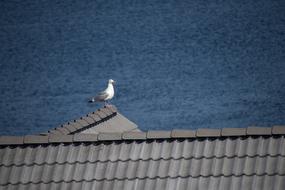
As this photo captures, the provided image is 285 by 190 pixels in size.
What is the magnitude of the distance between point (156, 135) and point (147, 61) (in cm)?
4575

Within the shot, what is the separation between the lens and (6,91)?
152ft

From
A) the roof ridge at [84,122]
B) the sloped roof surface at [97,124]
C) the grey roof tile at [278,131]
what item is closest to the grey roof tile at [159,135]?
the grey roof tile at [278,131]

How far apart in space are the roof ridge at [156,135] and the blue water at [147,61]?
24.2m

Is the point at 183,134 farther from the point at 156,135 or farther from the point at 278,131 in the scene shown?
the point at 278,131

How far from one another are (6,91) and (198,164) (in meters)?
39.0

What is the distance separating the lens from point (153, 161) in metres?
8.73

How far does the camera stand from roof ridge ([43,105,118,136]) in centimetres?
1150

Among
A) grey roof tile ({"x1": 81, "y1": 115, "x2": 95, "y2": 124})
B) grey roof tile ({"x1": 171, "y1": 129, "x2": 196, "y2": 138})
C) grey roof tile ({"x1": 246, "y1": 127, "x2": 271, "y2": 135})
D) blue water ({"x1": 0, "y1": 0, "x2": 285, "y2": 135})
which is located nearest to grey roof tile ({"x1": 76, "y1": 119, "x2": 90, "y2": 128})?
grey roof tile ({"x1": 81, "y1": 115, "x2": 95, "y2": 124})

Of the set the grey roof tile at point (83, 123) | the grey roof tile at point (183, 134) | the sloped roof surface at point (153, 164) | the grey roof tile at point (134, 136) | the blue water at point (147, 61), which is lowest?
the sloped roof surface at point (153, 164)

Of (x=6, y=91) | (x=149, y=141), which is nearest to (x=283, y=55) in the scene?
(x=6, y=91)

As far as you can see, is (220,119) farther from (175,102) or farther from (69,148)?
(69,148)

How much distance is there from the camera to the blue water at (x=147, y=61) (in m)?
38.3

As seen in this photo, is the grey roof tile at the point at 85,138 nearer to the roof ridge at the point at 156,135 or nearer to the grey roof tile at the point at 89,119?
the roof ridge at the point at 156,135

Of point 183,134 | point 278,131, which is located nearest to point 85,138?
point 183,134
